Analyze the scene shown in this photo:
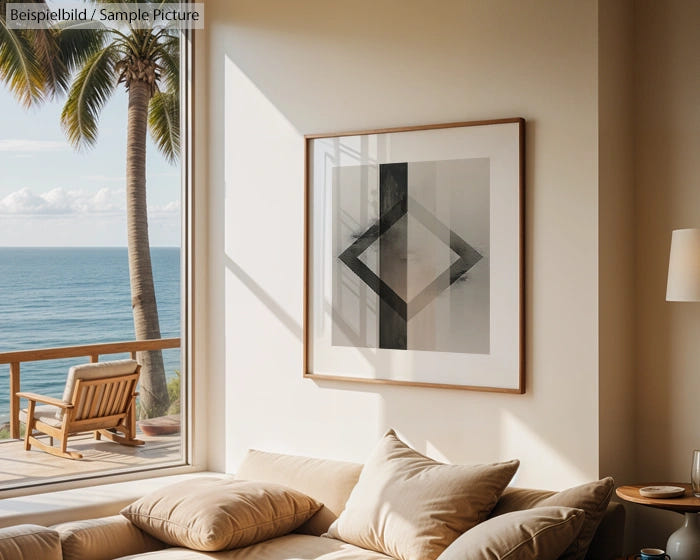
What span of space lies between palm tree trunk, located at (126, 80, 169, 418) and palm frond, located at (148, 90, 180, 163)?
46 mm

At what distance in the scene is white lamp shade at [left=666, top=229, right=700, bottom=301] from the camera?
9.59 feet

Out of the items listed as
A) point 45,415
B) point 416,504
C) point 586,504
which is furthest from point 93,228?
point 586,504

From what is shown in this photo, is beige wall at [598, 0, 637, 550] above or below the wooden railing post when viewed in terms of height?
above

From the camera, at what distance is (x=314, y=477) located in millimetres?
3447

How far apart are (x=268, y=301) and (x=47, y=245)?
3.27 ft

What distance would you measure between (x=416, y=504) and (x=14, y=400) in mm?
1813

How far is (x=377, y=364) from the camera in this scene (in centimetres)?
359

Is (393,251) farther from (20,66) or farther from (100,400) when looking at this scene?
(20,66)

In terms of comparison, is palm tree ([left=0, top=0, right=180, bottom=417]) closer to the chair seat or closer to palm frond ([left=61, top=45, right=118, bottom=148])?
palm frond ([left=61, top=45, right=118, bottom=148])

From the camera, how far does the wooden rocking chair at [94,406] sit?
12.3ft

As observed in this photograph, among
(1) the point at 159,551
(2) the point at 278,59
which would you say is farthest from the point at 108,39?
(1) the point at 159,551

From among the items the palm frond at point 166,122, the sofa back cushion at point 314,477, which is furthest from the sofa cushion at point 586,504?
the palm frond at point 166,122

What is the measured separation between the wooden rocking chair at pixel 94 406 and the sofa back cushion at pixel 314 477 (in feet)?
2.21

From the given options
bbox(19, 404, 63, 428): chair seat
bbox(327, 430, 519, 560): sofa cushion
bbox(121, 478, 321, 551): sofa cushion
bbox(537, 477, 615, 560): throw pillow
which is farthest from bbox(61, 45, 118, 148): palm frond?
bbox(537, 477, 615, 560): throw pillow
